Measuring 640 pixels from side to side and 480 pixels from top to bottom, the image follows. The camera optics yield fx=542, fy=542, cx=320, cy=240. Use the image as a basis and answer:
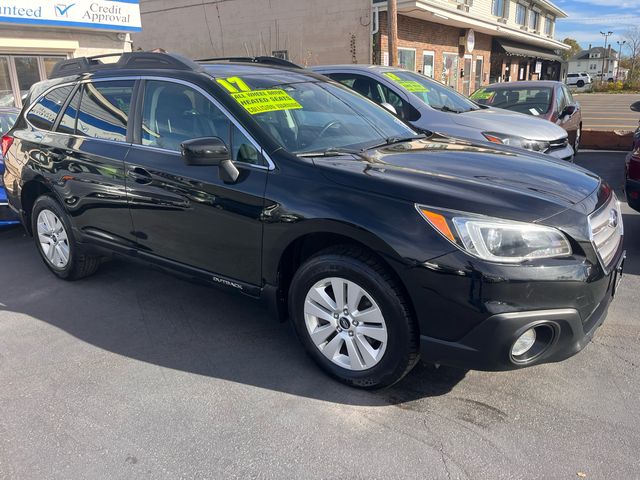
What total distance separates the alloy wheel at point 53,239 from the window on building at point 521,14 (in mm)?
30617

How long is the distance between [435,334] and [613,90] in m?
54.8

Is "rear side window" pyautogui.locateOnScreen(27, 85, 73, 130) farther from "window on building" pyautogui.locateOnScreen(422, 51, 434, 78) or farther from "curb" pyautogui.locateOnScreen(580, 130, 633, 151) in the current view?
"window on building" pyautogui.locateOnScreen(422, 51, 434, 78)

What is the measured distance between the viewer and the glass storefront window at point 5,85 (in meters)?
12.0

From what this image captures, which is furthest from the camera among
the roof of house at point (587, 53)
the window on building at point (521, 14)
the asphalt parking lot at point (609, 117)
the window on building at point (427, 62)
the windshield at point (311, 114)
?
the roof of house at point (587, 53)

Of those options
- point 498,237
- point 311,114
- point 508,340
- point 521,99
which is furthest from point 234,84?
point 521,99

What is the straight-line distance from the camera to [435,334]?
103 inches

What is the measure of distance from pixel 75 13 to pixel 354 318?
12.0 meters

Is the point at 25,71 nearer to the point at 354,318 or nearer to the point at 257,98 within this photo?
the point at 257,98

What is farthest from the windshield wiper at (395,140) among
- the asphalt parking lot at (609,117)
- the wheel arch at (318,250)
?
the asphalt parking lot at (609,117)

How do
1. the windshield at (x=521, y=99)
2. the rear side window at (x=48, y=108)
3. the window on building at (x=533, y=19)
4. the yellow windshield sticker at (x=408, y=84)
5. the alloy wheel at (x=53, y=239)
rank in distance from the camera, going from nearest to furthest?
the rear side window at (x=48, y=108) < the alloy wheel at (x=53, y=239) < the yellow windshield sticker at (x=408, y=84) < the windshield at (x=521, y=99) < the window on building at (x=533, y=19)

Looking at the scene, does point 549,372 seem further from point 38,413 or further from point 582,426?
point 38,413

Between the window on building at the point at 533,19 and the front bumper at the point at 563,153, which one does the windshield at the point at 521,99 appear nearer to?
the front bumper at the point at 563,153

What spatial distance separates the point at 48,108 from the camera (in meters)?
4.64

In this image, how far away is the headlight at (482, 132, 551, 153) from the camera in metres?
6.19
